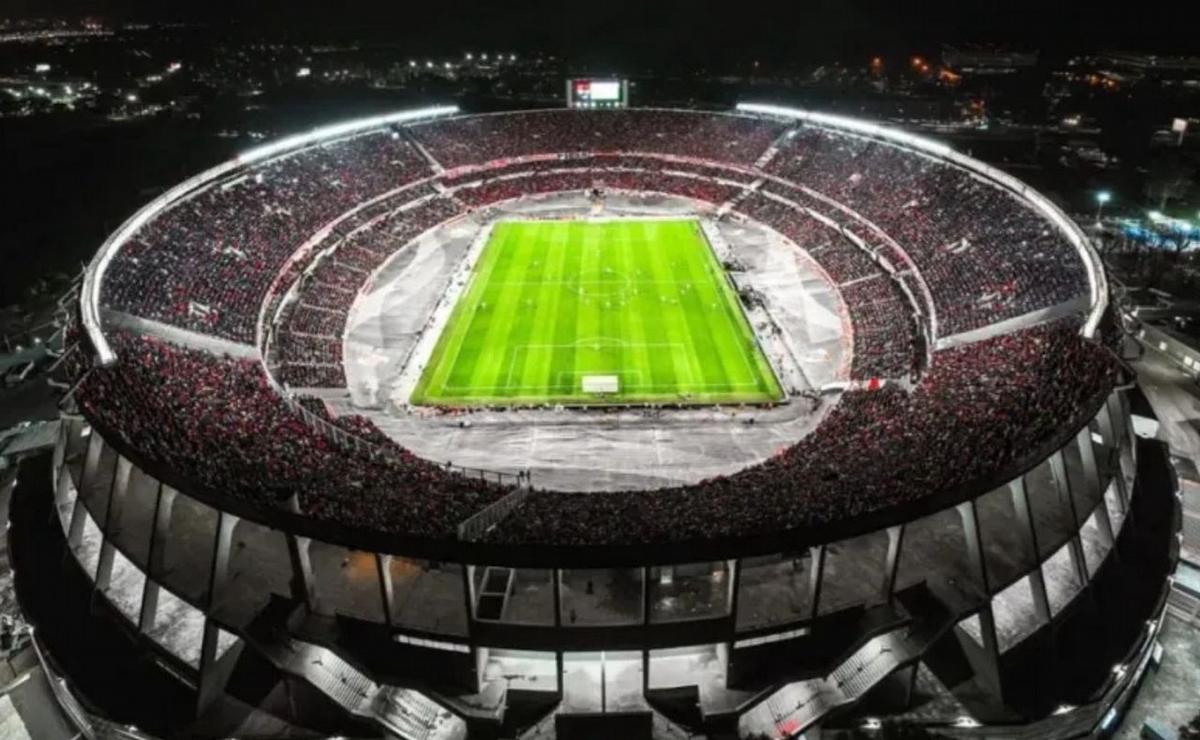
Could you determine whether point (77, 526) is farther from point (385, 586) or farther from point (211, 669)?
point (385, 586)

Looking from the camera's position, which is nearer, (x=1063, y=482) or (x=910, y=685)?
(x=910, y=685)

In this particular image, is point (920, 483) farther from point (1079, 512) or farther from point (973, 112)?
point (973, 112)

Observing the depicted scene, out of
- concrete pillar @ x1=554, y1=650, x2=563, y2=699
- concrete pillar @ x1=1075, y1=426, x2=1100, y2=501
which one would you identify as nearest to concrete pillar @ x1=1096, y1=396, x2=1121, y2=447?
concrete pillar @ x1=1075, y1=426, x2=1100, y2=501

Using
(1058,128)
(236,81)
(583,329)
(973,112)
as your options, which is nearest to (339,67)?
(236,81)

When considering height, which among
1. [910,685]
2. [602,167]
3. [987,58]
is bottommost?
[910,685]

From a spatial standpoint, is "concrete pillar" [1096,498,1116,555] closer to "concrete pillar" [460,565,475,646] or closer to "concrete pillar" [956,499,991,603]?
"concrete pillar" [956,499,991,603]

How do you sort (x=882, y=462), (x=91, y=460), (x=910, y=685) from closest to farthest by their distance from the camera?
(x=910, y=685)
(x=882, y=462)
(x=91, y=460)

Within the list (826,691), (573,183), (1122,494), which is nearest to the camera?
(826,691)

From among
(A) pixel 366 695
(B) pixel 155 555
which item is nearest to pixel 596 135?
(B) pixel 155 555
